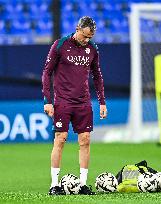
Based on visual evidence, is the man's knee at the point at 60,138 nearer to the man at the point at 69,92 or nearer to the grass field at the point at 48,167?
the man at the point at 69,92

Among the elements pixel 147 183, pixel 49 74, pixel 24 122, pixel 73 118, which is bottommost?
pixel 147 183

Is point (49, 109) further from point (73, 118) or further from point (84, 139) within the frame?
point (84, 139)

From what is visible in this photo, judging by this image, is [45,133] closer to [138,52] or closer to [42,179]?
[138,52]

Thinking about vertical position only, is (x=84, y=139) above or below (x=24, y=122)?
below

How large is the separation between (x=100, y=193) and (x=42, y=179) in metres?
2.03

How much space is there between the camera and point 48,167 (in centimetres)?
1313

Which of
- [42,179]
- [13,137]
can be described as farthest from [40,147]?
[42,179]

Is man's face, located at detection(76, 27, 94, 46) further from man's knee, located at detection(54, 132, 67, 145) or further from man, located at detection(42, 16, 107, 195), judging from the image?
man's knee, located at detection(54, 132, 67, 145)

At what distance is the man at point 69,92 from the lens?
9.41 m

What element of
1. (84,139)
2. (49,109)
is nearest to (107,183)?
(84,139)

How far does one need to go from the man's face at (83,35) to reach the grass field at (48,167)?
1.66m

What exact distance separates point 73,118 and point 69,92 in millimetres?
303

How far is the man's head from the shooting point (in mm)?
9273

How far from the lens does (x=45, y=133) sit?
17.6 meters
